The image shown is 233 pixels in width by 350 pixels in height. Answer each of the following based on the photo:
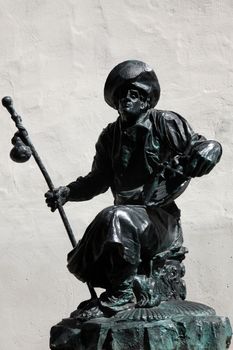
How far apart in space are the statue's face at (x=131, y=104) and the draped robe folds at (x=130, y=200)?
0.03 meters

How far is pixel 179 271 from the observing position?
3521 mm

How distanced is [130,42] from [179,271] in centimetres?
220

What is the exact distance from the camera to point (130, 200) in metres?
3.54

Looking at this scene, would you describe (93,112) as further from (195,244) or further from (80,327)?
(80,327)

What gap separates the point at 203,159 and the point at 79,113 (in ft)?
7.02

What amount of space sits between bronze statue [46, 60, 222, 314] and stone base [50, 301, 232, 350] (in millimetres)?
84

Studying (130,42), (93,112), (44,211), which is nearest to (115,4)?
(130,42)

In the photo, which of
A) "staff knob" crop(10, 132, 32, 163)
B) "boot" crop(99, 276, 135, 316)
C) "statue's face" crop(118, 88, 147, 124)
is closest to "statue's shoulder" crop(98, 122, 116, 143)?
"statue's face" crop(118, 88, 147, 124)

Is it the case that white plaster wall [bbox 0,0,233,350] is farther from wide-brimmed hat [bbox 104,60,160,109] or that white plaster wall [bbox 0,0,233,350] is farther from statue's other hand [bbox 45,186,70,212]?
wide-brimmed hat [bbox 104,60,160,109]

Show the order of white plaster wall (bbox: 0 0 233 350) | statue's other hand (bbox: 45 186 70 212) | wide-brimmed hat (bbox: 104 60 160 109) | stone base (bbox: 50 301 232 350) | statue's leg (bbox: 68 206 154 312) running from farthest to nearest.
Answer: white plaster wall (bbox: 0 0 233 350)
statue's other hand (bbox: 45 186 70 212)
wide-brimmed hat (bbox: 104 60 160 109)
statue's leg (bbox: 68 206 154 312)
stone base (bbox: 50 301 232 350)

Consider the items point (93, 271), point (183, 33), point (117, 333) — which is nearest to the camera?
point (117, 333)

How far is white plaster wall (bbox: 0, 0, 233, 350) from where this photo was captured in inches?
203

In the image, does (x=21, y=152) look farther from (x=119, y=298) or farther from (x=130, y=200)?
(x=119, y=298)

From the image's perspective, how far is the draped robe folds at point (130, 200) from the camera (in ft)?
11.0
